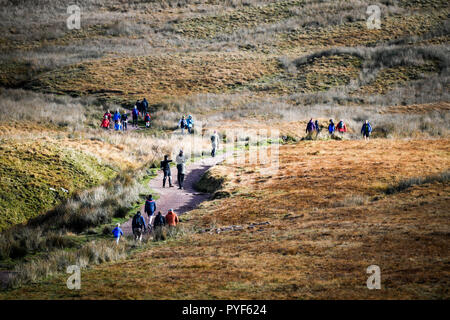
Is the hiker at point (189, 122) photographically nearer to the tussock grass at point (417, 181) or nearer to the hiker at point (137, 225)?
the tussock grass at point (417, 181)

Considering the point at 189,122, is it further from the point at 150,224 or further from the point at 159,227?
the point at 159,227

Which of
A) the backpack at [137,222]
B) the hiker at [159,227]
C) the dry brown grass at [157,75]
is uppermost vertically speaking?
the dry brown grass at [157,75]

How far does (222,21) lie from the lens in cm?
8925

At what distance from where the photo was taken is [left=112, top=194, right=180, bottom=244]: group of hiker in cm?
1795

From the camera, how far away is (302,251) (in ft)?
46.7

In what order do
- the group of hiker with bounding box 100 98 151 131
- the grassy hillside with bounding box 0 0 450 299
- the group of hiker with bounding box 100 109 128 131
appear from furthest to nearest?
1. the group of hiker with bounding box 100 98 151 131
2. the group of hiker with bounding box 100 109 128 131
3. the grassy hillside with bounding box 0 0 450 299

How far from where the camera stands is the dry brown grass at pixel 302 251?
11.5m

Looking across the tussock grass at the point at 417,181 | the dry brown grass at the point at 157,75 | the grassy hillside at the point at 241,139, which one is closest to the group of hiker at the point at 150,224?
the grassy hillside at the point at 241,139

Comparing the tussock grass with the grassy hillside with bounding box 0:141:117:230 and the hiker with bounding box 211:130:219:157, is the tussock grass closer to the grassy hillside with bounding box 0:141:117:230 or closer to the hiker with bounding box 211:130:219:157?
the hiker with bounding box 211:130:219:157

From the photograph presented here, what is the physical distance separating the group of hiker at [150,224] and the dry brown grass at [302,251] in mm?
993

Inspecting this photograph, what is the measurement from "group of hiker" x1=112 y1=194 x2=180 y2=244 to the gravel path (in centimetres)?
87

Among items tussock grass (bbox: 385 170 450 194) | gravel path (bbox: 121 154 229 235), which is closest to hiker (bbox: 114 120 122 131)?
gravel path (bbox: 121 154 229 235)

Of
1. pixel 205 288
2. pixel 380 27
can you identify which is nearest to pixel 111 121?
pixel 205 288
